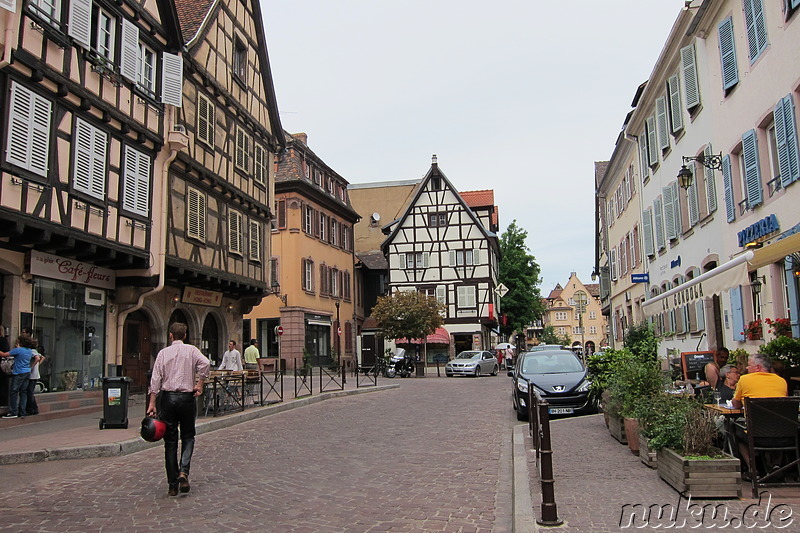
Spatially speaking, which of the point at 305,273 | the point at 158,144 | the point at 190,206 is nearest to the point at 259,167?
the point at 190,206

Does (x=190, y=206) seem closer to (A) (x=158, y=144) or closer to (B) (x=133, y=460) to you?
(A) (x=158, y=144)

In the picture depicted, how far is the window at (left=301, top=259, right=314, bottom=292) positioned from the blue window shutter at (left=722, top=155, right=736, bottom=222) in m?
25.5

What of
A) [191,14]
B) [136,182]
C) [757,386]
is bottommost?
[757,386]

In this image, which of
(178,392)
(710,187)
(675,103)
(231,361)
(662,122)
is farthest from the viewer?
(662,122)

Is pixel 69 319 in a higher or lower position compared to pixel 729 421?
higher

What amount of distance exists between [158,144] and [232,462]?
1041 centimetres

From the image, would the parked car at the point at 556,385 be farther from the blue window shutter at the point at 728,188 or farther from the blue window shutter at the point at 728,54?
the blue window shutter at the point at 728,54

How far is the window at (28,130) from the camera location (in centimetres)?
1197

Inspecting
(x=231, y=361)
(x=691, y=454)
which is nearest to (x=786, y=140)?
(x=691, y=454)

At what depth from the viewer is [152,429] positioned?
267 inches

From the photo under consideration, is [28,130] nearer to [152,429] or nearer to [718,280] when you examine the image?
[152,429]

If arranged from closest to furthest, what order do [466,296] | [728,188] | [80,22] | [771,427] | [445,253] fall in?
[771,427]
[80,22]
[728,188]
[466,296]
[445,253]

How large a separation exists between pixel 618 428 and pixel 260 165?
57.8 feet

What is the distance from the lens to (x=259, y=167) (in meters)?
24.1
